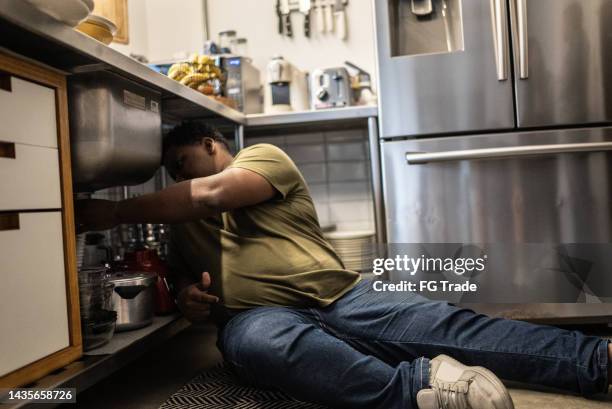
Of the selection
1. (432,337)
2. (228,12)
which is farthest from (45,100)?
(228,12)

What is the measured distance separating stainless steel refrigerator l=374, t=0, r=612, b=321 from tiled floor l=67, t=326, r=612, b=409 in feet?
2.17

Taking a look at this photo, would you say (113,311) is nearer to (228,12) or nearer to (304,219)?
(304,219)

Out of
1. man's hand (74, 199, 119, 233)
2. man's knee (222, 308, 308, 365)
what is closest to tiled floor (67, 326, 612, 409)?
man's knee (222, 308, 308, 365)

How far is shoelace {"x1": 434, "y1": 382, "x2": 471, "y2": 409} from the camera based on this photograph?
1.02 m

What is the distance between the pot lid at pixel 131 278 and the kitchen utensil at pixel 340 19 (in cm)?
166

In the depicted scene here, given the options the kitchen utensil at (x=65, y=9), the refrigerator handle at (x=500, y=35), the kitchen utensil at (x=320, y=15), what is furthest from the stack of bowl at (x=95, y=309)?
the kitchen utensil at (x=320, y=15)

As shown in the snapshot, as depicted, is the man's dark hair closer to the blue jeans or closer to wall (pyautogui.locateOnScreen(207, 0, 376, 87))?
the blue jeans

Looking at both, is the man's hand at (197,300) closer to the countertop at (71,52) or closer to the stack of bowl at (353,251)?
the countertop at (71,52)

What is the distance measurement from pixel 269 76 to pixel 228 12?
60 cm

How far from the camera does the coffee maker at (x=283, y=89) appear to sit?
2.31 metres

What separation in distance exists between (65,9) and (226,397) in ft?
3.02

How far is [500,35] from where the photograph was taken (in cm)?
178

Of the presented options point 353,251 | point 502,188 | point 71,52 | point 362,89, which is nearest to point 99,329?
point 71,52

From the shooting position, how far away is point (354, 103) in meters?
2.38
